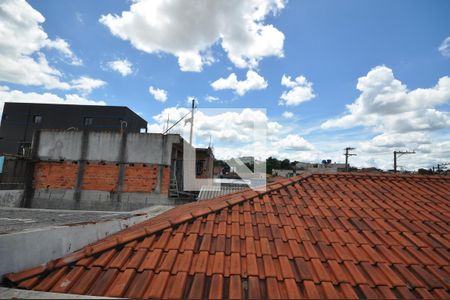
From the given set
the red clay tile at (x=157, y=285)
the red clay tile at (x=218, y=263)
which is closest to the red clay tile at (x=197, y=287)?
the red clay tile at (x=218, y=263)

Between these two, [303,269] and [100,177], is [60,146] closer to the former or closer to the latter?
[100,177]

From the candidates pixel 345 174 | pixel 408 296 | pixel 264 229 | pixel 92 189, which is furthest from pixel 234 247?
pixel 92 189

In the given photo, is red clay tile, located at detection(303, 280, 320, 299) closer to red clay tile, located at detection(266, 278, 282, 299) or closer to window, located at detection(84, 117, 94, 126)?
red clay tile, located at detection(266, 278, 282, 299)

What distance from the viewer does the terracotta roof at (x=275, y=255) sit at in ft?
7.48

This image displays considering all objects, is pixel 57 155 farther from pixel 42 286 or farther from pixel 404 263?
pixel 404 263

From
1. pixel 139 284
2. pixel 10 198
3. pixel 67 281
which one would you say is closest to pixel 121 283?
pixel 139 284

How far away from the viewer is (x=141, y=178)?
14477 millimetres

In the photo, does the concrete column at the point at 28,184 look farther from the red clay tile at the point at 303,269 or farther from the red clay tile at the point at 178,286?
the red clay tile at the point at 303,269

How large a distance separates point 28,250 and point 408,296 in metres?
4.01

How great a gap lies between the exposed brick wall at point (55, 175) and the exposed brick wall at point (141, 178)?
3.35 m

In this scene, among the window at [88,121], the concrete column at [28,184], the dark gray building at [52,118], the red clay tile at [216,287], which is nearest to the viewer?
the red clay tile at [216,287]

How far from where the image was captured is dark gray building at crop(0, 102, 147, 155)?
116ft

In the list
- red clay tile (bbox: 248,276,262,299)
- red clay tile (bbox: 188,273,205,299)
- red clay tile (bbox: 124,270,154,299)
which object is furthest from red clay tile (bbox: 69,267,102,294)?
red clay tile (bbox: 248,276,262,299)

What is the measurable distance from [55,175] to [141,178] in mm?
5572
